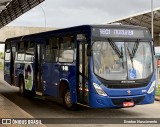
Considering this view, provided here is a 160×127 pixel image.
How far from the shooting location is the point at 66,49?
13703 mm

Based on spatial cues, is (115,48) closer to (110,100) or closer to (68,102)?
(110,100)

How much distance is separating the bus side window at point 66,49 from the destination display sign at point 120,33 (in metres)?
1.33

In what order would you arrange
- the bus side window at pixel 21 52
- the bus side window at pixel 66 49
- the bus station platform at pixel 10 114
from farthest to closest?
the bus side window at pixel 21 52, the bus side window at pixel 66 49, the bus station platform at pixel 10 114

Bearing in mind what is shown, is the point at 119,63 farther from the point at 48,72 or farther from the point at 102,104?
the point at 48,72

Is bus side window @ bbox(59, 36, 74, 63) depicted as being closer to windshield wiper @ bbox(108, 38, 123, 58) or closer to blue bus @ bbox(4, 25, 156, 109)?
blue bus @ bbox(4, 25, 156, 109)

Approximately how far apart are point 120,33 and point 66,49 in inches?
82.7

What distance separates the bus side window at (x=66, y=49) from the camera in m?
13.3

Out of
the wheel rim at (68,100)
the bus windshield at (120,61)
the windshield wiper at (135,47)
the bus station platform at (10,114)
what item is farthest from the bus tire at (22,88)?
the windshield wiper at (135,47)

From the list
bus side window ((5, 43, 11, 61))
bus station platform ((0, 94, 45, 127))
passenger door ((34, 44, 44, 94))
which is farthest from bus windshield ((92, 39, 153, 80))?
bus side window ((5, 43, 11, 61))

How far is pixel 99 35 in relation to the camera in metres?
12.2

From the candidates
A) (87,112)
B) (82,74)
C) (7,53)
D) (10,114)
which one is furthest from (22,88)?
(10,114)

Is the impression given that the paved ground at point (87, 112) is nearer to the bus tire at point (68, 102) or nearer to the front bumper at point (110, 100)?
the bus tire at point (68, 102)

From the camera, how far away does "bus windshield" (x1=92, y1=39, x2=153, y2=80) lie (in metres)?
12.1

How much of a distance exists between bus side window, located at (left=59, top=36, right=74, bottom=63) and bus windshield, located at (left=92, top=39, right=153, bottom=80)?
134 centimetres
